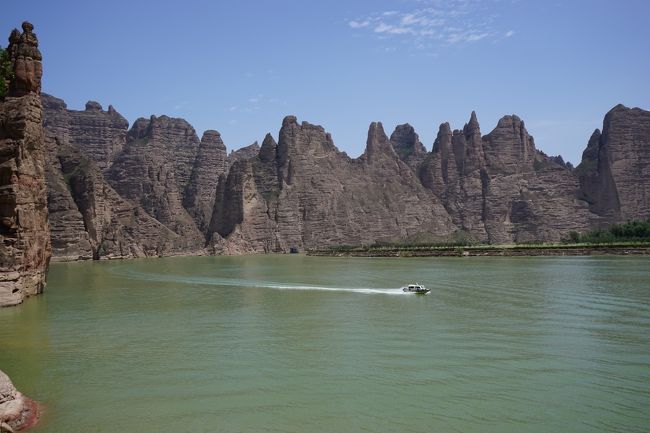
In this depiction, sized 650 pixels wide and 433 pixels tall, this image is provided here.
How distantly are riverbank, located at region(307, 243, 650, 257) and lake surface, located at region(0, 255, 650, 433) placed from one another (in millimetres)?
76864

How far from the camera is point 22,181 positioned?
47.1 m

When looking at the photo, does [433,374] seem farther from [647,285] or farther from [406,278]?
[406,278]

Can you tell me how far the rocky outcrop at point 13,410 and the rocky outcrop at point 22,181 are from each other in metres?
28.4

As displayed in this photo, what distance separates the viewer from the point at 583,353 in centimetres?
2712

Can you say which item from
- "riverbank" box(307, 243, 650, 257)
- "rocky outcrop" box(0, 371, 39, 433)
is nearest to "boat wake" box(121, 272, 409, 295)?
"rocky outcrop" box(0, 371, 39, 433)

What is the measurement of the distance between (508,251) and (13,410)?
404 feet

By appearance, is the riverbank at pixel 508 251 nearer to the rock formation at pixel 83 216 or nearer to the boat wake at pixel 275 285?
the rock formation at pixel 83 216

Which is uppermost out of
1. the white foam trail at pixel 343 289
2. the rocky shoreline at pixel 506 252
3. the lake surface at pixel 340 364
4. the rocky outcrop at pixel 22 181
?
the rocky outcrop at pixel 22 181

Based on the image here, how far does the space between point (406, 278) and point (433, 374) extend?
4753 centimetres

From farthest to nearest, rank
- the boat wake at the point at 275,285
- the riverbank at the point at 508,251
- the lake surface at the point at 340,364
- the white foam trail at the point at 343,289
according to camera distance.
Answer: the riverbank at the point at 508,251
the boat wake at the point at 275,285
the white foam trail at the point at 343,289
the lake surface at the point at 340,364

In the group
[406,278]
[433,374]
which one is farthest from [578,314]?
[406,278]

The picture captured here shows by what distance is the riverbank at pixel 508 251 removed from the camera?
116 m

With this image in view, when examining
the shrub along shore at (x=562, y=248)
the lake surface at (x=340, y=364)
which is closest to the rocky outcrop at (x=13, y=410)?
the lake surface at (x=340, y=364)

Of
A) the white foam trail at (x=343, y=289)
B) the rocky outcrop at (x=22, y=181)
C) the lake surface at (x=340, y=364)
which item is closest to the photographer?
the lake surface at (x=340, y=364)
